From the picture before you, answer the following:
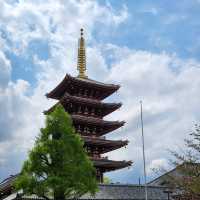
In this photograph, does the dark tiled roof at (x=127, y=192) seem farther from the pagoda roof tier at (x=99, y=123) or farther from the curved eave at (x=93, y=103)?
the curved eave at (x=93, y=103)

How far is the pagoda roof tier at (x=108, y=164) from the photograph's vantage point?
46469 millimetres

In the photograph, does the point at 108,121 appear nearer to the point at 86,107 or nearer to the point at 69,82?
the point at 86,107

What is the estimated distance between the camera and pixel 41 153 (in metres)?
27.3

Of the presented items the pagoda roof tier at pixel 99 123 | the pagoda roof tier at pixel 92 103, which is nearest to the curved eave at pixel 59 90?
the pagoda roof tier at pixel 92 103

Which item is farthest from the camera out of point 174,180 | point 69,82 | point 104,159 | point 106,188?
point 69,82

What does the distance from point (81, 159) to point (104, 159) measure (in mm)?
19705

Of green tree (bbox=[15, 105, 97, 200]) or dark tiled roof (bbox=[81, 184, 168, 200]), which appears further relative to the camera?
dark tiled roof (bbox=[81, 184, 168, 200])

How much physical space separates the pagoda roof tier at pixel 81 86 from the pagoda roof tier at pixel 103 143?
24.4ft

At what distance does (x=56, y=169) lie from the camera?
89.4ft

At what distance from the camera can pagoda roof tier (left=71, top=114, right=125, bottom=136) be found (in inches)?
1898

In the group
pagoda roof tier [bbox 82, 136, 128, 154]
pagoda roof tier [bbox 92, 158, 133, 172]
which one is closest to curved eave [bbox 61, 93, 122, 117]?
pagoda roof tier [bbox 82, 136, 128, 154]

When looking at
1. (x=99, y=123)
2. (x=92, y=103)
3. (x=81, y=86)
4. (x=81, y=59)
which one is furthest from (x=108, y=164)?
(x=81, y=59)

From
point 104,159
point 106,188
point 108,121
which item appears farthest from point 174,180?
point 108,121

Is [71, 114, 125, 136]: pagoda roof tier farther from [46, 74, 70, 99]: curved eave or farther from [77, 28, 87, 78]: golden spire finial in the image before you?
[77, 28, 87, 78]: golden spire finial
